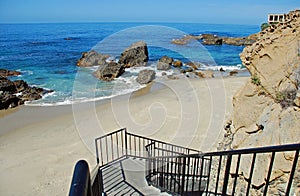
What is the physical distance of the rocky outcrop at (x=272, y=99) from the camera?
3.66 m

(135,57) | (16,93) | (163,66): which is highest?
(135,57)

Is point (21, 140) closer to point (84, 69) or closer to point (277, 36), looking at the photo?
point (277, 36)

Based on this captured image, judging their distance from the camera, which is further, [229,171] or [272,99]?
[272,99]

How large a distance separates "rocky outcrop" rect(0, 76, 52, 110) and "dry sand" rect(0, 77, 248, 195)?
1119 millimetres

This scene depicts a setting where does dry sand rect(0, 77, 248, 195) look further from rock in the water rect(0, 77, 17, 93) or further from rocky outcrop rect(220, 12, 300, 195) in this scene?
rock in the water rect(0, 77, 17, 93)

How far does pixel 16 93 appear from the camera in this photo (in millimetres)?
17109

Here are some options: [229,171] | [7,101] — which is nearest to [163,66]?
[7,101]

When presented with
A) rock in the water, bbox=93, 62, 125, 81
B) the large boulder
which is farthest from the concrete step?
the large boulder

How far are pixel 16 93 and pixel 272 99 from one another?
18067 millimetres

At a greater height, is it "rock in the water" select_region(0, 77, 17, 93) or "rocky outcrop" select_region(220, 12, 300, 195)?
"rocky outcrop" select_region(220, 12, 300, 195)

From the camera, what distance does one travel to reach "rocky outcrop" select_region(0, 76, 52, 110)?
1428cm

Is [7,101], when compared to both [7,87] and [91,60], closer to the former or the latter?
[7,87]

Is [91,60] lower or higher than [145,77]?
higher

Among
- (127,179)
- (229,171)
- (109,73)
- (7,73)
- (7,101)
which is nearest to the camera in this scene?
(229,171)
